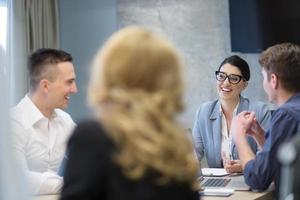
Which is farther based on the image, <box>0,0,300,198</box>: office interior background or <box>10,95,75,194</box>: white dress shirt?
<box>0,0,300,198</box>: office interior background

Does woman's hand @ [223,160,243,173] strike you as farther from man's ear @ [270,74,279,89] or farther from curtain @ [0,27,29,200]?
curtain @ [0,27,29,200]

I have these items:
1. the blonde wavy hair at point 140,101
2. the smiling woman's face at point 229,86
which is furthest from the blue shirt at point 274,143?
the blonde wavy hair at point 140,101

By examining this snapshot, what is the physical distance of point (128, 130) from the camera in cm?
130

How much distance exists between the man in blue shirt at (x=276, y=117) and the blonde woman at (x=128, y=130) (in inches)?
49.7

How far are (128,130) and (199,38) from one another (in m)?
3.52

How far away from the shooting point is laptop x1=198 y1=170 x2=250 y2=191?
2737mm

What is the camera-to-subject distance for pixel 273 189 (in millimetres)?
2670

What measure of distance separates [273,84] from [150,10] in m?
2.38

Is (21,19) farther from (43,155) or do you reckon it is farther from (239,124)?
(239,124)

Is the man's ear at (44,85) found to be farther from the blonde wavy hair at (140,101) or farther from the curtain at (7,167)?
the blonde wavy hair at (140,101)

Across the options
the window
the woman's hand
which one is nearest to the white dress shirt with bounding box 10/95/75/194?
the woman's hand

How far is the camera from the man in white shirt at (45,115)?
9.40 feet

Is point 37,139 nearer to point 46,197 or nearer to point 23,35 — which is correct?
point 46,197

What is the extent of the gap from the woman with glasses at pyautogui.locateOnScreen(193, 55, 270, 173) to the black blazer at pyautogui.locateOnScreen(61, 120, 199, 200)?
2.19m
